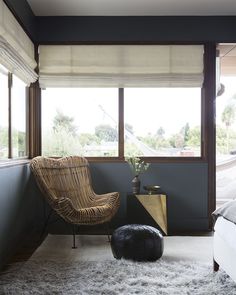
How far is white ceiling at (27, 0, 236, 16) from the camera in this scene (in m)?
4.16

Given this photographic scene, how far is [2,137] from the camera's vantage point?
11.6 feet

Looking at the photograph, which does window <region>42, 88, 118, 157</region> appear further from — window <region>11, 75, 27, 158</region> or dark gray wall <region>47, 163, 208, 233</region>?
window <region>11, 75, 27, 158</region>

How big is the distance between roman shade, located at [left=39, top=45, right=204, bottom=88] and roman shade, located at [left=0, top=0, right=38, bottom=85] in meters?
0.32

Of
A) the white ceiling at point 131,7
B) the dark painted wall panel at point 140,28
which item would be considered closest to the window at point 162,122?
the dark painted wall panel at point 140,28

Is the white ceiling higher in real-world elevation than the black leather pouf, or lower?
higher

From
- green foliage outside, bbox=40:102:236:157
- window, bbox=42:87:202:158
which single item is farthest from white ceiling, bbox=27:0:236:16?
green foliage outside, bbox=40:102:236:157

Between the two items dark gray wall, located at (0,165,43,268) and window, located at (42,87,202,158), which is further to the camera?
window, located at (42,87,202,158)

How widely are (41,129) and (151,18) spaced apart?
1.85 meters

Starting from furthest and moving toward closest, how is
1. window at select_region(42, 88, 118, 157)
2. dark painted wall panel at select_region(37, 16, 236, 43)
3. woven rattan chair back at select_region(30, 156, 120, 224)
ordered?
window at select_region(42, 88, 118, 157), dark painted wall panel at select_region(37, 16, 236, 43), woven rattan chair back at select_region(30, 156, 120, 224)

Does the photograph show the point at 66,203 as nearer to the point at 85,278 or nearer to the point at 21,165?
the point at 21,165

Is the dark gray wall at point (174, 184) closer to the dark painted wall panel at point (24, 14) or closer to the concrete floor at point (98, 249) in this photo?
the concrete floor at point (98, 249)

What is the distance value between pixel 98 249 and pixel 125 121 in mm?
1704

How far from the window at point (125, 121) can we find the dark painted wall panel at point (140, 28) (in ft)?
2.00

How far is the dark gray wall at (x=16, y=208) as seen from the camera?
319 cm
